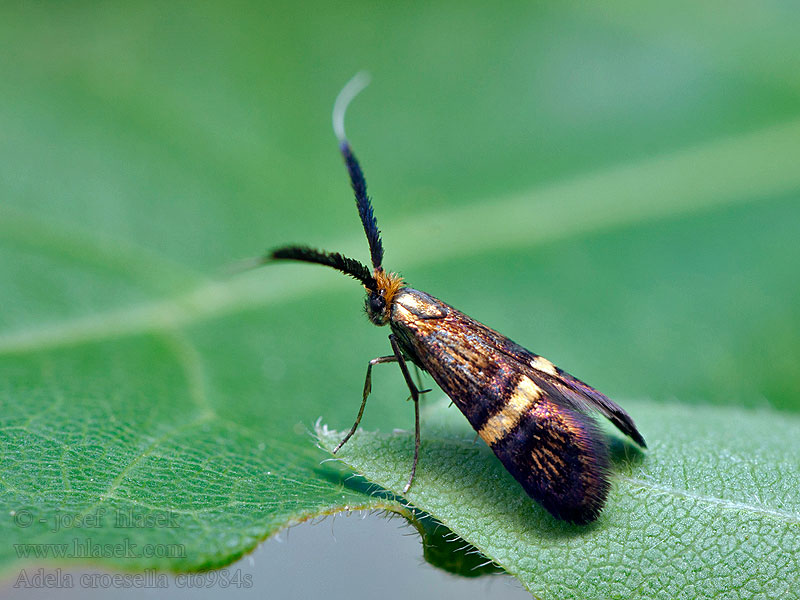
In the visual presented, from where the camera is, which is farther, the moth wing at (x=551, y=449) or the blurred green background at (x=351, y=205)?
the blurred green background at (x=351, y=205)

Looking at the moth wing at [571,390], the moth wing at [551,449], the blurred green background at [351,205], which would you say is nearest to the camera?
the moth wing at [551,449]

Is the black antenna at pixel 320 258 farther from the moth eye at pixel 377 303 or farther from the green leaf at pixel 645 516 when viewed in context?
A: the green leaf at pixel 645 516

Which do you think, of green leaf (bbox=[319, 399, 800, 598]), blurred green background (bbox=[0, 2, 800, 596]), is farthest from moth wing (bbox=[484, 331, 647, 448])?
blurred green background (bbox=[0, 2, 800, 596])

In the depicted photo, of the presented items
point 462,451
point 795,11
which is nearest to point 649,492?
point 462,451

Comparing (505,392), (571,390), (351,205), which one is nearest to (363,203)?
(505,392)

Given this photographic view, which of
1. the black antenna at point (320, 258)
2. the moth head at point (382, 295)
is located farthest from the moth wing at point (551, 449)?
the black antenna at point (320, 258)

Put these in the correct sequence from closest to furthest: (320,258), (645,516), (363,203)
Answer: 1. (645,516)
2. (320,258)
3. (363,203)

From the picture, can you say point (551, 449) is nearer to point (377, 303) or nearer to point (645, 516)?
point (645, 516)
